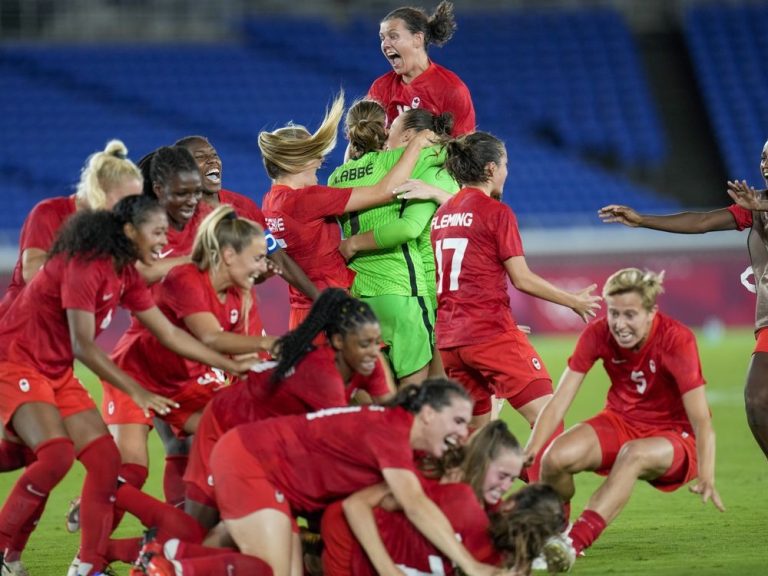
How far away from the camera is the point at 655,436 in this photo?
6336 millimetres

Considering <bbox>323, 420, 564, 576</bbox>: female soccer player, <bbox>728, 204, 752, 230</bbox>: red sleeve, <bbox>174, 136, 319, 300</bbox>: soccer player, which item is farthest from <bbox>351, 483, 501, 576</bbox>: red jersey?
<bbox>728, 204, 752, 230</bbox>: red sleeve

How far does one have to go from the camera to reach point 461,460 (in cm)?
559

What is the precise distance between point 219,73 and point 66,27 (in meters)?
3.08

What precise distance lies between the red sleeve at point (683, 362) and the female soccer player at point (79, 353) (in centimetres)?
206

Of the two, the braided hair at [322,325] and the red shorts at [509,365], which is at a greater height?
the braided hair at [322,325]

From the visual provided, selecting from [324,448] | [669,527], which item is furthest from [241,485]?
[669,527]

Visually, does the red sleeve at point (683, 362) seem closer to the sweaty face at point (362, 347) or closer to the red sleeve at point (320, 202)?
the sweaty face at point (362, 347)

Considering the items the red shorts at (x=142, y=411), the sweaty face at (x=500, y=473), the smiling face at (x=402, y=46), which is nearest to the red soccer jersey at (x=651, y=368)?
the sweaty face at (x=500, y=473)

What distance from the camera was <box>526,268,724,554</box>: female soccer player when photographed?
6.10 metres

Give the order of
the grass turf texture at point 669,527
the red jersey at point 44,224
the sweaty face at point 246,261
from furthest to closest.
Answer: the red jersey at point 44,224
the grass turf texture at point 669,527
the sweaty face at point 246,261

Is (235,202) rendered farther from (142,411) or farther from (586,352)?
(586,352)

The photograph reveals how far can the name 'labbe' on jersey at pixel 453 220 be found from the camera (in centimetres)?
720

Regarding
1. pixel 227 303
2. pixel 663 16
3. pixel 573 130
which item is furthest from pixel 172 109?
pixel 227 303

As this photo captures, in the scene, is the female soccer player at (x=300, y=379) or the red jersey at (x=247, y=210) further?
the red jersey at (x=247, y=210)
